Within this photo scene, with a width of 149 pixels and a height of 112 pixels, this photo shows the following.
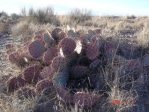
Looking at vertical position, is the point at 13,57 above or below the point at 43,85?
above

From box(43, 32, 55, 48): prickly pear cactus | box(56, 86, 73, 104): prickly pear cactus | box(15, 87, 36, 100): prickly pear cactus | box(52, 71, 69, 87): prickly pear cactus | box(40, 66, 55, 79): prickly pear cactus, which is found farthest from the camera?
box(43, 32, 55, 48): prickly pear cactus

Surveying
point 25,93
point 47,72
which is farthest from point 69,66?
point 25,93

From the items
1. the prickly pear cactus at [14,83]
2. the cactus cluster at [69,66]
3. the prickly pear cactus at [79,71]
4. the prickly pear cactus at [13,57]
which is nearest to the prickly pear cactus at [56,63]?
the cactus cluster at [69,66]

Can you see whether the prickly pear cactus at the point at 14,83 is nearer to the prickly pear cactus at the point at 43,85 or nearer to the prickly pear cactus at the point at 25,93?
the prickly pear cactus at the point at 25,93

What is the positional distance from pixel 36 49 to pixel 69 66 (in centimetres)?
75

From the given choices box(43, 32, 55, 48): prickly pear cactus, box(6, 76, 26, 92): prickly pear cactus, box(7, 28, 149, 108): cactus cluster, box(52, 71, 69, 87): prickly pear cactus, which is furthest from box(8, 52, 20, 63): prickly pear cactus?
box(52, 71, 69, 87): prickly pear cactus

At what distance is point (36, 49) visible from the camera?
27.1 ft

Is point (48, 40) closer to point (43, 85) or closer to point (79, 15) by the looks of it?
point (43, 85)

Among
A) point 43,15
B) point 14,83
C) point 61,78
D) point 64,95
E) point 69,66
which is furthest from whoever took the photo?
point 43,15

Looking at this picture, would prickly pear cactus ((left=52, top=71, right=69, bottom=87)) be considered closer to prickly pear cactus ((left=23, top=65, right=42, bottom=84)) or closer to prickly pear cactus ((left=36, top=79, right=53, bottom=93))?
prickly pear cactus ((left=36, top=79, right=53, bottom=93))

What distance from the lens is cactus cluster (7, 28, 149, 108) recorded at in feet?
24.4

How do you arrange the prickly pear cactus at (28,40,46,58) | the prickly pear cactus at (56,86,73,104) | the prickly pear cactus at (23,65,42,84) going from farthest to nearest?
the prickly pear cactus at (28,40,46,58) → the prickly pear cactus at (23,65,42,84) → the prickly pear cactus at (56,86,73,104)

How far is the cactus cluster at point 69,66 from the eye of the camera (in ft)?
24.4

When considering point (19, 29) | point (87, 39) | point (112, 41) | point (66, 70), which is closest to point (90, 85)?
point (66, 70)
